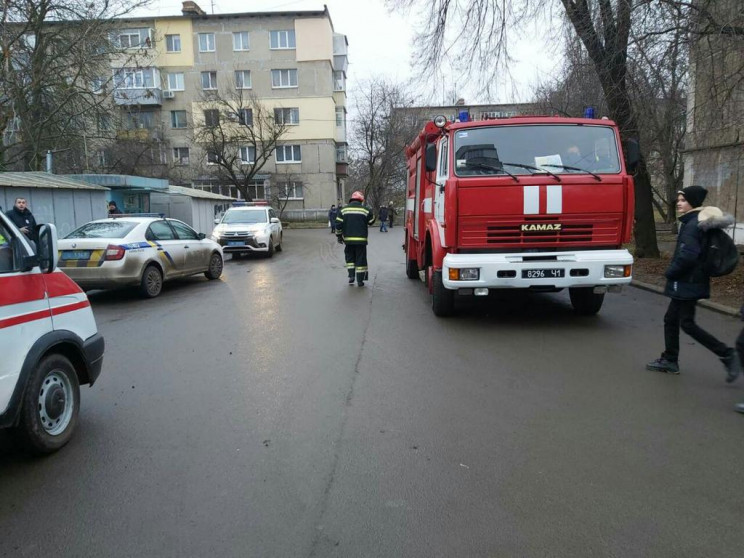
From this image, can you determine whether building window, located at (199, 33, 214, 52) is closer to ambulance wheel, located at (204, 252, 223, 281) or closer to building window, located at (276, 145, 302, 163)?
building window, located at (276, 145, 302, 163)

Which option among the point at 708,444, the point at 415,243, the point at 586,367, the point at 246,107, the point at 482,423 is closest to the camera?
the point at 708,444

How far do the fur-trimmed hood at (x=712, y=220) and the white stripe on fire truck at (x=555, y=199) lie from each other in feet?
6.72

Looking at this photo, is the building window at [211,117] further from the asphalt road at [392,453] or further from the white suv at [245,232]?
the asphalt road at [392,453]

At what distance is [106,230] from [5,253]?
730 centimetres

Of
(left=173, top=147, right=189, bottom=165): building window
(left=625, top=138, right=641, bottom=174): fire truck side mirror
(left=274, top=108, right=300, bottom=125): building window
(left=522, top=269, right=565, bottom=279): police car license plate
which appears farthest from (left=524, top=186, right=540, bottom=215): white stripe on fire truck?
(left=173, top=147, right=189, bottom=165): building window

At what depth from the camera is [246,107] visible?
43250 mm

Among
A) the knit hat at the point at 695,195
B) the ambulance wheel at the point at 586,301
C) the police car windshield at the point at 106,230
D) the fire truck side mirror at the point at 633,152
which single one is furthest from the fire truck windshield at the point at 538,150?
the police car windshield at the point at 106,230

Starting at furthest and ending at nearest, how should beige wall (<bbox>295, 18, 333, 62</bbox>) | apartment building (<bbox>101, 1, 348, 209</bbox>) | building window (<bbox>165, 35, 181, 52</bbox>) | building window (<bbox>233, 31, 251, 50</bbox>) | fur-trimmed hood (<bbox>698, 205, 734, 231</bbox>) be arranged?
building window (<bbox>165, 35, 181, 52</bbox>) → building window (<bbox>233, 31, 251, 50</bbox>) → apartment building (<bbox>101, 1, 348, 209</bbox>) → beige wall (<bbox>295, 18, 333, 62</bbox>) → fur-trimmed hood (<bbox>698, 205, 734, 231</bbox>)

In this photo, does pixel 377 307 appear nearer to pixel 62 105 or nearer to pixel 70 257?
pixel 70 257

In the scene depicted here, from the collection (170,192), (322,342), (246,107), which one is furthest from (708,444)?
(246,107)

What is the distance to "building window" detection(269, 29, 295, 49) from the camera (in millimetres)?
44969

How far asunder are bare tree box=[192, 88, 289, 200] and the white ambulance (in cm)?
3678

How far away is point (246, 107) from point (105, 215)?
26605mm

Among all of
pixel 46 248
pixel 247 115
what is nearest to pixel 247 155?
pixel 247 115
